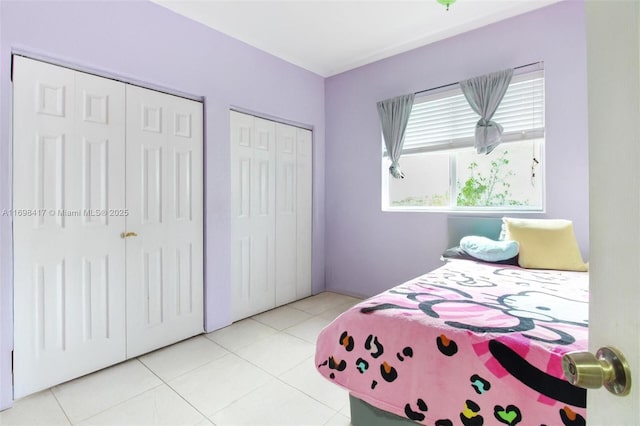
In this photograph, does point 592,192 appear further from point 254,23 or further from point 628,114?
point 254,23

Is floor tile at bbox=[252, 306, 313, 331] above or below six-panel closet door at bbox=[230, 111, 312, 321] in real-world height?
below

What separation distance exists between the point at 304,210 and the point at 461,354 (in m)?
2.77

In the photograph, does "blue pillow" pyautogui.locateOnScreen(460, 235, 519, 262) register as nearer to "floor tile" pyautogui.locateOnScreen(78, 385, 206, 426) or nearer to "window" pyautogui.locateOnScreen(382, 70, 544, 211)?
"window" pyautogui.locateOnScreen(382, 70, 544, 211)

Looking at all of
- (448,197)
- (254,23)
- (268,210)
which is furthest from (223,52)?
(448,197)

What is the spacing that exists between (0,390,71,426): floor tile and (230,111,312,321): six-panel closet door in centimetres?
144

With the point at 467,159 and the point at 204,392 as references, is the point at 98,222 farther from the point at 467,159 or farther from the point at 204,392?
the point at 467,159

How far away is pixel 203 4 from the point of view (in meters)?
2.49

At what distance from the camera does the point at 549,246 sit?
2225 millimetres

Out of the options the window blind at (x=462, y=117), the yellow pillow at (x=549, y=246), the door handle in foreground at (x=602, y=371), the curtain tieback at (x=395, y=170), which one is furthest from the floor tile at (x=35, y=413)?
the window blind at (x=462, y=117)

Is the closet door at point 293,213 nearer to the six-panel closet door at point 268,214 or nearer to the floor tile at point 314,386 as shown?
the six-panel closet door at point 268,214

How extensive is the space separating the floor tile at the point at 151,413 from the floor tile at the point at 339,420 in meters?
0.71

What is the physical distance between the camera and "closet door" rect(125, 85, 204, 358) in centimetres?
232

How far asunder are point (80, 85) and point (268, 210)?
187 cm

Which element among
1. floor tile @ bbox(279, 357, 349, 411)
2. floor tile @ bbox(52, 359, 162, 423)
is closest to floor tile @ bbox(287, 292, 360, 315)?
floor tile @ bbox(279, 357, 349, 411)
